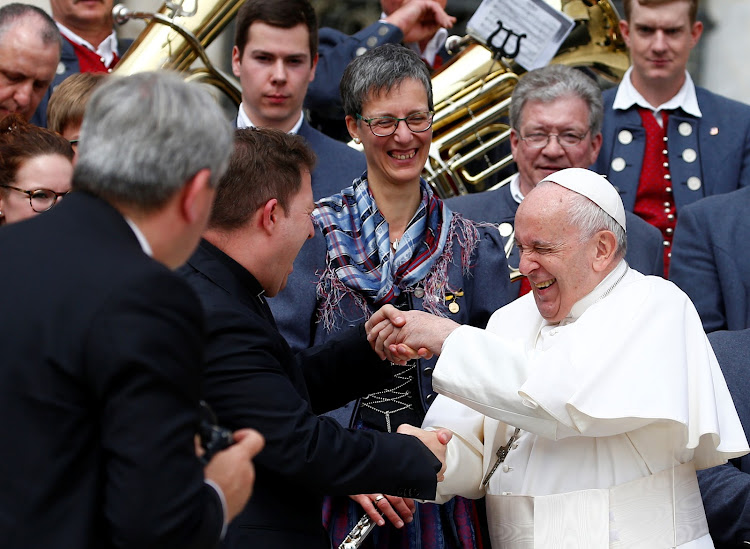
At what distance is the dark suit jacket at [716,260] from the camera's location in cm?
427

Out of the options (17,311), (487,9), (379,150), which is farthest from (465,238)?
(17,311)

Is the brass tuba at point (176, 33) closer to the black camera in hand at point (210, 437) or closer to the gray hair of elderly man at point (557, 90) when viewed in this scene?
the gray hair of elderly man at point (557, 90)

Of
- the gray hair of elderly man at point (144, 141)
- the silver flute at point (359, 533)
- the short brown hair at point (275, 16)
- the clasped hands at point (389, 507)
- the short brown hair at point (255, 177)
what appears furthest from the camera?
the short brown hair at point (275, 16)

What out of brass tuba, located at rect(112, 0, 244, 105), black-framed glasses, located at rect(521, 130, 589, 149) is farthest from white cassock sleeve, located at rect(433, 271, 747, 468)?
brass tuba, located at rect(112, 0, 244, 105)

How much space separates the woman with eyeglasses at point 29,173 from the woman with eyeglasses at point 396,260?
32.8 inches

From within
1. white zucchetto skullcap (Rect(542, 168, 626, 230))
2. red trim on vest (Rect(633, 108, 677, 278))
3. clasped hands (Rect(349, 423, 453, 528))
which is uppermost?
white zucchetto skullcap (Rect(542, 168, 626, 230))

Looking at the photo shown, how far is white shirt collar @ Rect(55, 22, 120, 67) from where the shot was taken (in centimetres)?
535

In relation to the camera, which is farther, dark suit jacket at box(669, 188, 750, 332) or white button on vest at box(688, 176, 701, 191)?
white button on vest at box(688, 176, 701, 191)

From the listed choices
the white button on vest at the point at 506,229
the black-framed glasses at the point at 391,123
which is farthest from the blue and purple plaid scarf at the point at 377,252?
the white button on vest at the point at 506,229

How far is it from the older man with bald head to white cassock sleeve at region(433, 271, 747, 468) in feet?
7.27

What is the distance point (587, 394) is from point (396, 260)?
97 cm

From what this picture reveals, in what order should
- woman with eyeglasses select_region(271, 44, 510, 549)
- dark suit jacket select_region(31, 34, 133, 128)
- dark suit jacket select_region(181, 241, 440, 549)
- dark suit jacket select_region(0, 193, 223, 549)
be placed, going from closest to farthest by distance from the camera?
1. dark suit jacket select_region(0, 193, 223, 549)
2. dark suit jacket select_region(181, 241, 440, 549)
3. woman with eyeglasses select_region(271, 44, 510, 549)
4. dark suit jacket select_region(31, 34, 133, 128)

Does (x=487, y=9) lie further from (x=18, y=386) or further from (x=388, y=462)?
(x=18, y=386)

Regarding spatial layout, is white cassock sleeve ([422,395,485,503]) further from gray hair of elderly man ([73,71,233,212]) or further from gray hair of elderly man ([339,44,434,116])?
gray hair of elderly man ([73,71,233,212])
